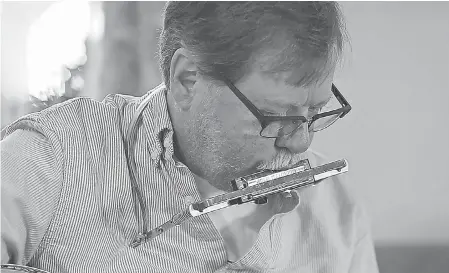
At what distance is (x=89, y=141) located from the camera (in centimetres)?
87

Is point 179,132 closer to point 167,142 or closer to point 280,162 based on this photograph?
point 167,142

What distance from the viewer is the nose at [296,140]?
89cm

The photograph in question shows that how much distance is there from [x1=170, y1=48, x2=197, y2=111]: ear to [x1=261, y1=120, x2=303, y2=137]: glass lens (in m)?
0.13

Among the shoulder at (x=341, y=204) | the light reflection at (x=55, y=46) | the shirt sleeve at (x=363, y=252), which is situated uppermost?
the light reflection at (x=55, y=46)

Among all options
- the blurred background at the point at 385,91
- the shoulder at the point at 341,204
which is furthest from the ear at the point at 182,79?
the blurred background at the point at 385,91

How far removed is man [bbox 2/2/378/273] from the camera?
821 mm

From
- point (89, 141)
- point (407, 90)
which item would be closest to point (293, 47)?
point (89, 141)

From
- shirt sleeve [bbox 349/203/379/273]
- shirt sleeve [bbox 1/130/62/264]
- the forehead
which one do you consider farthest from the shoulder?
shirt sleeve [bbox 1/130/62/264]

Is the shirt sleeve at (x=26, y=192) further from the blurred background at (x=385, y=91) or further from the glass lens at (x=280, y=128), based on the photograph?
the blurred background at (x=385, y=91)

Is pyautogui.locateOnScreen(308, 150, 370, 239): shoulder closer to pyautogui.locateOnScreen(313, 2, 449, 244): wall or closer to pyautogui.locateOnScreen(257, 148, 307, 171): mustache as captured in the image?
pyautogui.locateOnScreen(257, 148, 307, 171): mustache

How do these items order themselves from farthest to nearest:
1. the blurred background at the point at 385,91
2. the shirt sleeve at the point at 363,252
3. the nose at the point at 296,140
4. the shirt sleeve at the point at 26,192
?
the blurred background at the point at 385,91 → the shirt sleeve at the point at 363,252 → the nose at the point at 296,140 → the shirt sleeve at the point at 26,192

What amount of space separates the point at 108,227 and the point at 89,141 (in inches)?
5.0

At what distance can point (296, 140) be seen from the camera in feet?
2.91

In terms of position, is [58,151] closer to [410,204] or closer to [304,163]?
[304,163]
